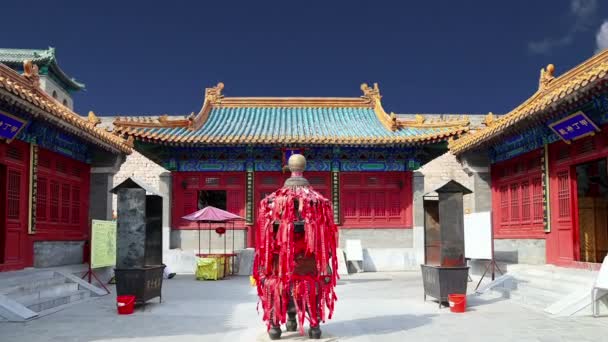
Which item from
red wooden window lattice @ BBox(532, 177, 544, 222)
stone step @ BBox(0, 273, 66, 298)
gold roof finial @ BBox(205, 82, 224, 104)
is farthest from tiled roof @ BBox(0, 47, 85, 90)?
red wooden window lattice @ BBox(532, 177, 544, 222)

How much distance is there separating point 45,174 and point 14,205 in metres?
1.39

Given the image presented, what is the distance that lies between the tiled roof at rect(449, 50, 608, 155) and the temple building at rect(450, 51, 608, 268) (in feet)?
0.05

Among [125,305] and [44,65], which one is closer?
[125,305]

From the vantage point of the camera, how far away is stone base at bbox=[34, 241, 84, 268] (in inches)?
428

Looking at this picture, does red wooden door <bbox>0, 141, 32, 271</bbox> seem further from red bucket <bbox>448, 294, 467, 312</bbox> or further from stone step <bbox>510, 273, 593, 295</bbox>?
stone step <bbox>510, 273, 593, 295</bbox>

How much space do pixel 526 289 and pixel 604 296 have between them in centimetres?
A: 195

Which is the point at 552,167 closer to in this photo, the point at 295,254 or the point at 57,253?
the point at 295,254

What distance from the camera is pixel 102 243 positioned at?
11391 mm

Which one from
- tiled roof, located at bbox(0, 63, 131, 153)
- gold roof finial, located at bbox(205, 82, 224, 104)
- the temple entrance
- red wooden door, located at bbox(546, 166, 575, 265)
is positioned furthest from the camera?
gold roof finial, located at bbox(205, 82, 224, 104)

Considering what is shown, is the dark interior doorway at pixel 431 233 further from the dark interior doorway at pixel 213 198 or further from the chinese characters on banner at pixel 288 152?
the dark interior doorway at pixel 213 198

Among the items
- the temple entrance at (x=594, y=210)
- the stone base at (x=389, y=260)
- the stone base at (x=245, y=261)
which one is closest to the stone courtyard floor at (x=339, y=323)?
the temple entrance at (x=594, y=210)

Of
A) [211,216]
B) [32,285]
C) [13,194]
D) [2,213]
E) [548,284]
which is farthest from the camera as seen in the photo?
[211,216]

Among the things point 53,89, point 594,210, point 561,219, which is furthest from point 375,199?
point 53,89

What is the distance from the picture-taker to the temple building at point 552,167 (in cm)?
927
